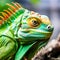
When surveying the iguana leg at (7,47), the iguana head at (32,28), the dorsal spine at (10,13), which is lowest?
the iguana leg at (7,47)

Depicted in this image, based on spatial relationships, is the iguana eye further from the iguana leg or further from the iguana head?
the iguana leg

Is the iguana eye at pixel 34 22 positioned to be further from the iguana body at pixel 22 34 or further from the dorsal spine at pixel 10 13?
the dorsal spine at pixel 10 13

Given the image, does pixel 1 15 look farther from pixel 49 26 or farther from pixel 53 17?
pixel 53 17

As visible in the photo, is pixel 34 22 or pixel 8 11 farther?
pixel 8 11

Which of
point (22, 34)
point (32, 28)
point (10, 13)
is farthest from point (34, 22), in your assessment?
point (10, 13)

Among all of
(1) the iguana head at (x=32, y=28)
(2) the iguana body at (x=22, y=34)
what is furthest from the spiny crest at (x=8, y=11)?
(1) the iguana head at (x=32, y=28)

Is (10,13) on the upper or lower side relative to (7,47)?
upper

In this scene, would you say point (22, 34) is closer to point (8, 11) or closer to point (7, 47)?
point (7, 47)
